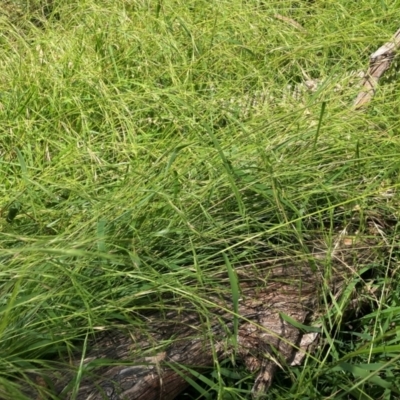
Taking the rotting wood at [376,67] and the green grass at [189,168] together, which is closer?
the green grass at [189,168]

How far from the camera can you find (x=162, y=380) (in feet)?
5.06

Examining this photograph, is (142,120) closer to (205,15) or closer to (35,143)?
(35,143)

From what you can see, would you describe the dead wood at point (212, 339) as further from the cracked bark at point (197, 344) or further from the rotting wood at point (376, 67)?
the rotting wood at point (376, 67)

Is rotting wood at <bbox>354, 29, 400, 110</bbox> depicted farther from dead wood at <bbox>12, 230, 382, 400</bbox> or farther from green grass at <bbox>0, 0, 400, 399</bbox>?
dead wood at <bbox>12, 230, 382, 400</bbox>

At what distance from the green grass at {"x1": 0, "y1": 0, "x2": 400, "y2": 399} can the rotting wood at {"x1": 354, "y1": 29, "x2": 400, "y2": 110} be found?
2.2 inches

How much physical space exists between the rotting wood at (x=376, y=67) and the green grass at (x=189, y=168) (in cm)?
6

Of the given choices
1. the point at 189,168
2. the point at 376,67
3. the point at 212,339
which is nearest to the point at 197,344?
the point at 212,339

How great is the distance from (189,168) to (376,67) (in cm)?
95

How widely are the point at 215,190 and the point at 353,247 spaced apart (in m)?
0.36

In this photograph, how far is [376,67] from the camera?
259 centimetres

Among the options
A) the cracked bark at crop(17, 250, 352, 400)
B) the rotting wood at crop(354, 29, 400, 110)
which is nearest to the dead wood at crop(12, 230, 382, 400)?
the cracked bark at crop(17, 250, 352, 400)

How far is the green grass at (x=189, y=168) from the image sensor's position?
5.20ft

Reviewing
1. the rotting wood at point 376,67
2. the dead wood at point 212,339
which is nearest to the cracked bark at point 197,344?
the dead wood at point 212,339

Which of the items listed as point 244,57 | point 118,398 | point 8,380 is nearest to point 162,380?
point 118,398
